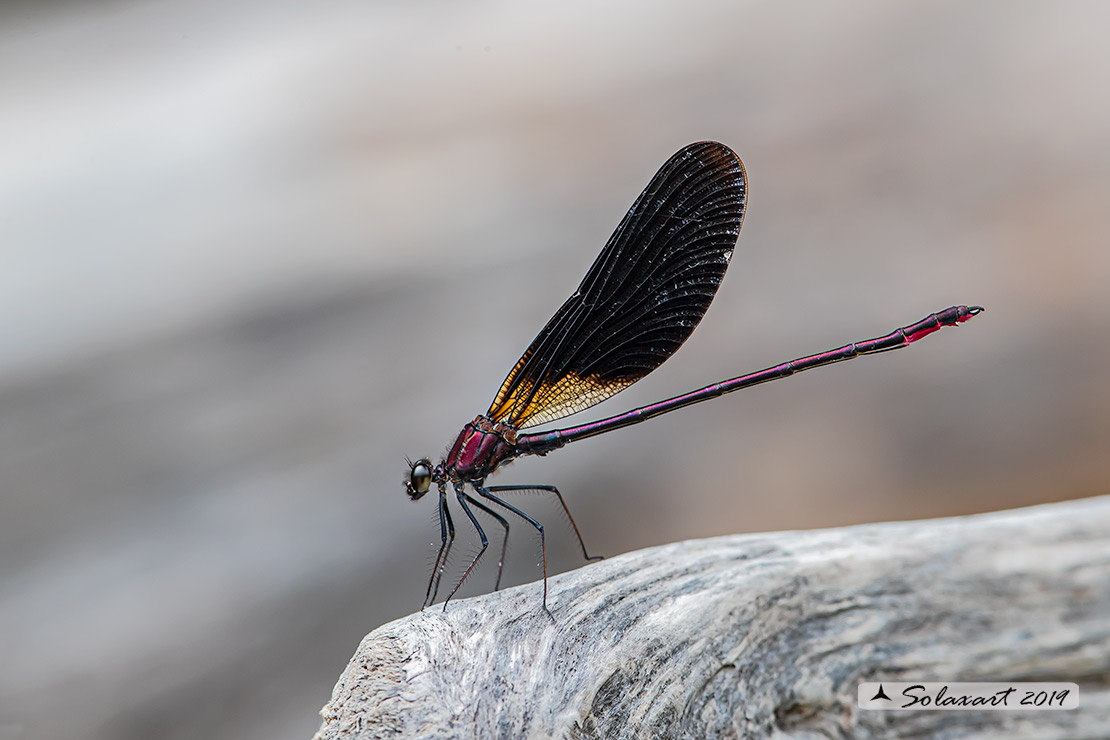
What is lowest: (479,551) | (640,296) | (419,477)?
(479,551)

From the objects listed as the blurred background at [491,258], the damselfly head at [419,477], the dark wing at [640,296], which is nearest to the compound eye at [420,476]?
the damselfly head at [419,477]

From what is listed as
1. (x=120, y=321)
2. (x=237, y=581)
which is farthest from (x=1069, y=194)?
(x=120, y=321)

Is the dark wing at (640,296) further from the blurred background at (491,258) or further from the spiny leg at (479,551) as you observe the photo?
the blurred background at (491,258)

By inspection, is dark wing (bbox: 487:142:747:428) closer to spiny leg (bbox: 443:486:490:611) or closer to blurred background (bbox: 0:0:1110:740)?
spiny leg (bbox: 443:486:490:611)

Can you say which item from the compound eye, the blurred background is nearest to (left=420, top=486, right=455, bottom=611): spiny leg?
the compound eye

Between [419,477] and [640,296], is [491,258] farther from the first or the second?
[419,477]

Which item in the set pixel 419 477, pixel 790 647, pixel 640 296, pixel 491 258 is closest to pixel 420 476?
pixel 419 477
